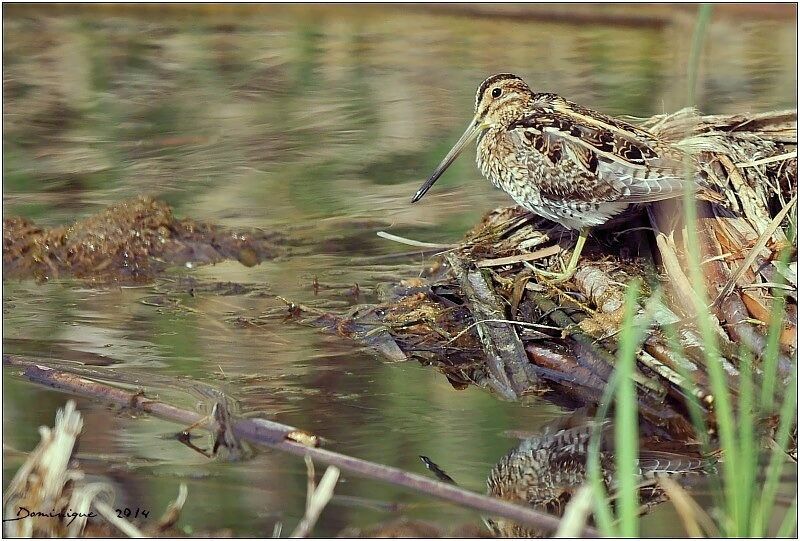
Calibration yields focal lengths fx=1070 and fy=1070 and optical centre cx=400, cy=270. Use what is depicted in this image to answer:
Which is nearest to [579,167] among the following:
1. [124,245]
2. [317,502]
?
[317,502]

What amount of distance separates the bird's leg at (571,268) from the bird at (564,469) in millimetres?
1049

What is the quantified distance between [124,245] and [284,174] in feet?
4.61

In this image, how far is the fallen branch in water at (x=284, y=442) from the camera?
2.79 meters

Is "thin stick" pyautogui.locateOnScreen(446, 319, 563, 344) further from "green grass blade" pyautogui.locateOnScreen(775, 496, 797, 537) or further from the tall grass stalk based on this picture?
"green grass blade" pyautogui.locateOnScreen(775, 496, 797, 537)

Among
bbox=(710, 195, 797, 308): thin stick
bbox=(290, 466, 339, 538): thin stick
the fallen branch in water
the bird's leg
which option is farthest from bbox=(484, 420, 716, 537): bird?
the bird's leg

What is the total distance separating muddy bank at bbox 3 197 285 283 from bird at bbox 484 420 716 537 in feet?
8.22

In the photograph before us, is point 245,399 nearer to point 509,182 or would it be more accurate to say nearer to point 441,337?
point 441,337

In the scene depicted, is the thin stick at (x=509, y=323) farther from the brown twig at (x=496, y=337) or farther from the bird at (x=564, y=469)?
the bird at (x=564, y=469)

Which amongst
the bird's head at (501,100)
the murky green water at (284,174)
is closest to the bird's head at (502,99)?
the bird's head at (501,100)

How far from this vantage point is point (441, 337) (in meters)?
4.61

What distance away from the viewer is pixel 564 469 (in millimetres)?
3436

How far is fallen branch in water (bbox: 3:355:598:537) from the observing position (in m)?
2.79

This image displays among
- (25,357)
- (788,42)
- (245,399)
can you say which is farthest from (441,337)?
(788,42)

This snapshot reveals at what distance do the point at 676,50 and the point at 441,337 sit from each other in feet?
14.9
